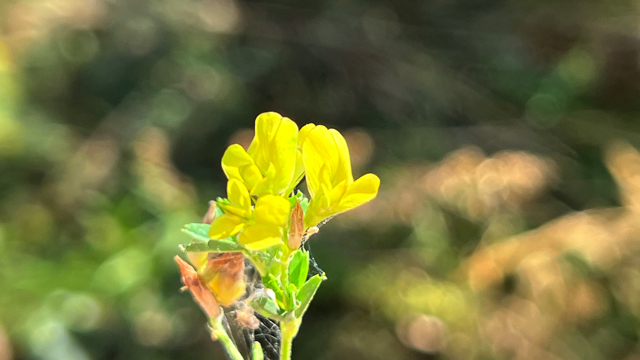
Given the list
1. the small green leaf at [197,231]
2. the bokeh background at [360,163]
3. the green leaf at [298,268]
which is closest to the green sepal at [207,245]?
the small green leaf at [197,231]

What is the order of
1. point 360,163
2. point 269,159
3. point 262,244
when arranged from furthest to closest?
1. point 360,163
2. point 269,159
3. point 262,244

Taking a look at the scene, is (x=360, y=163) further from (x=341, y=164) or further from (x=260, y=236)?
(x=260, y=236)

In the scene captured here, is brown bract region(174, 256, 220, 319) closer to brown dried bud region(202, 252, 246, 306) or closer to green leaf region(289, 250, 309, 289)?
brown dried bud region(202, 252, 246, 306)

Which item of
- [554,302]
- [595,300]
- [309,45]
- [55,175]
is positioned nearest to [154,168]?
[55,175]

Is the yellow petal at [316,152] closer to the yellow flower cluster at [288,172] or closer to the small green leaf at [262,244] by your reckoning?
the yellow flower cluster at [288,172]

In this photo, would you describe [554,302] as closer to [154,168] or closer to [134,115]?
[154,168]

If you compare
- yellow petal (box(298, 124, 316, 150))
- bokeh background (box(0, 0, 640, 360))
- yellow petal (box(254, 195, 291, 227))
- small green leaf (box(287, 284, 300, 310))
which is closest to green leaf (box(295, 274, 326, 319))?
small green leaf (box(287, 284, 300, 310))

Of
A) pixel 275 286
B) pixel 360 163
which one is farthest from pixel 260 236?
pixel 360 163
